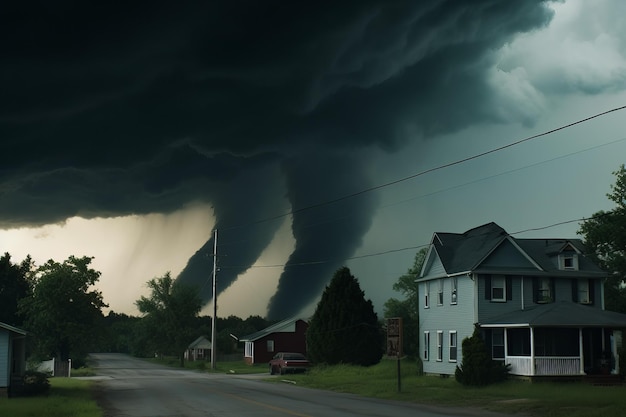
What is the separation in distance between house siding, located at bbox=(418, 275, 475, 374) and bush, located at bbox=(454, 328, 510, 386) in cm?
408

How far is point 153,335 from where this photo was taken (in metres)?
120

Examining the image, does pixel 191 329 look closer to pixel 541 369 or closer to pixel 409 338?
pixel 409 338

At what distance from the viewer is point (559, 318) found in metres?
43.2

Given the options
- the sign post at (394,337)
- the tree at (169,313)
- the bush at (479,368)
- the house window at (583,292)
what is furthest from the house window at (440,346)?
the tree at (169,313)

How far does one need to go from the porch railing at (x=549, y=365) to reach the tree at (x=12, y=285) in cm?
6950

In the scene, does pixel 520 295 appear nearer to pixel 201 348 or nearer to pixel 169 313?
pixel 169 313

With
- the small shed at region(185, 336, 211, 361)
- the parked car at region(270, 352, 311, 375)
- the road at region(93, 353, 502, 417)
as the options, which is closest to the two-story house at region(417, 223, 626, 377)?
the parked car at region(270, 352, 311, 375)

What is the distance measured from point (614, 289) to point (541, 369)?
28.9 m

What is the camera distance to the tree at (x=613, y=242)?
66.6 m

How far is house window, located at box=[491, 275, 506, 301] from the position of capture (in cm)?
4897

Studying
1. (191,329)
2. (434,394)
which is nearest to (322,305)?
(434,394)

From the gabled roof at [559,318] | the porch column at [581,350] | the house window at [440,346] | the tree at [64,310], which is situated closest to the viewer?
the gabled roof at [559,318]

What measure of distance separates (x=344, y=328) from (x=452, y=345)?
40.5 feet

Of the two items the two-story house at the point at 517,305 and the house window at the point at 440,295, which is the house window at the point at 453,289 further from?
the house window at the point at 440,295
